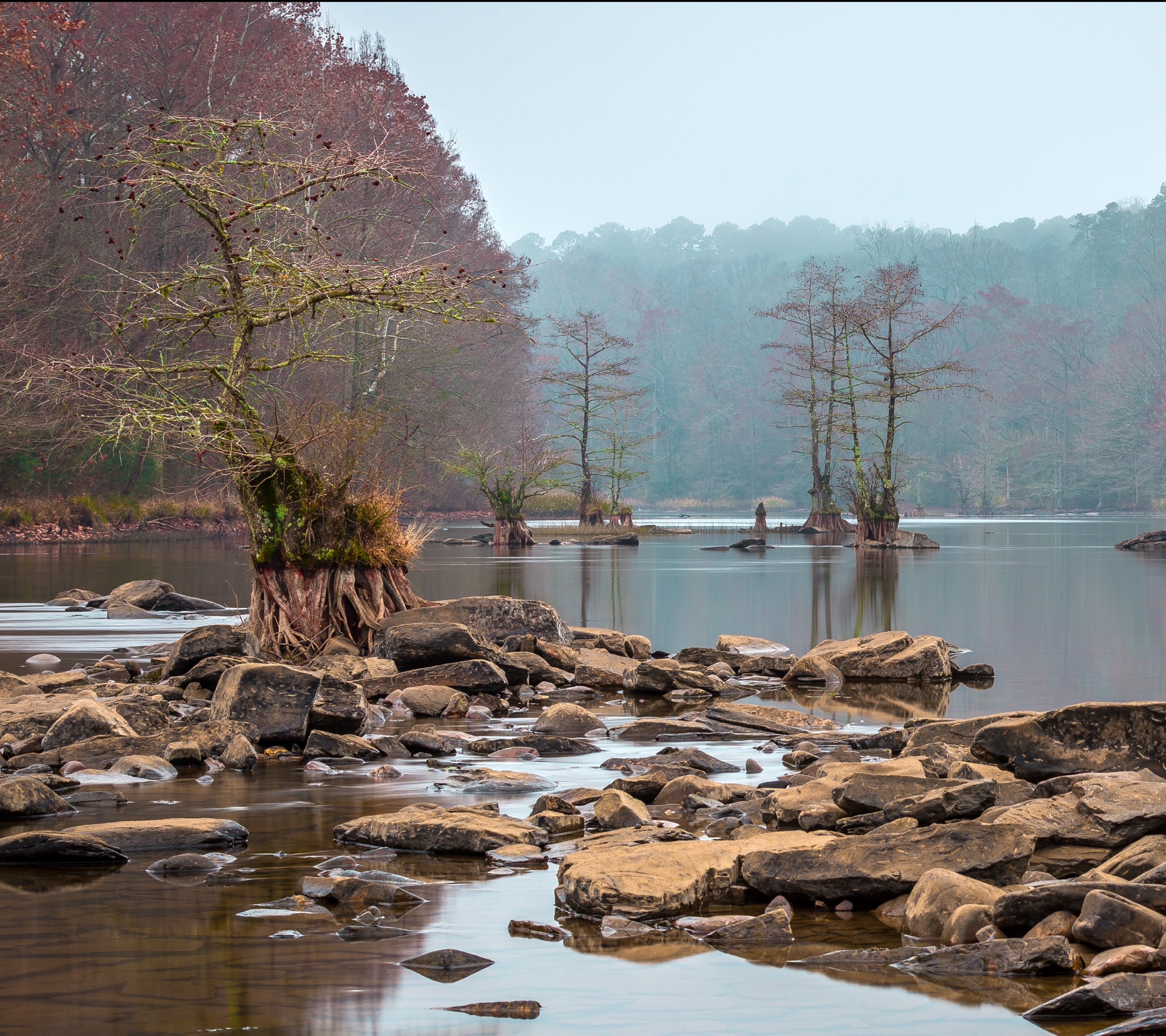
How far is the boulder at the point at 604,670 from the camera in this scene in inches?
413

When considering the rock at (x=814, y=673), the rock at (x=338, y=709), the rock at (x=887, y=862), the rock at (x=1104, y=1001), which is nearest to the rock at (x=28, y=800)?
the rock at (x=338, y=709)

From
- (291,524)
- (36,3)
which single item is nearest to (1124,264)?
(36,3)

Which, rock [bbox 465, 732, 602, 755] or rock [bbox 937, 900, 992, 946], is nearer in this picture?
rock [bbox 937, 900, 992, 946]

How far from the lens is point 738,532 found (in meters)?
47.5

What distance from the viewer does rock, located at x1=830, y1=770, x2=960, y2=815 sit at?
5098 mm

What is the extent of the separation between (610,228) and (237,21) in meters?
128

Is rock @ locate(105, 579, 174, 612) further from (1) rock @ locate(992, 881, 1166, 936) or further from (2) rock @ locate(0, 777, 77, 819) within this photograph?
(1) rock @ locate(992, 881, 1166, 936)

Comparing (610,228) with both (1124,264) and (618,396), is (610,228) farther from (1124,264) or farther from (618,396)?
(618,396)

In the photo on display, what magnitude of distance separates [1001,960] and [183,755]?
4.65 meters

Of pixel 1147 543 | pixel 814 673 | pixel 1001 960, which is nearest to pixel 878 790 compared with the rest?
pixel 1001 960

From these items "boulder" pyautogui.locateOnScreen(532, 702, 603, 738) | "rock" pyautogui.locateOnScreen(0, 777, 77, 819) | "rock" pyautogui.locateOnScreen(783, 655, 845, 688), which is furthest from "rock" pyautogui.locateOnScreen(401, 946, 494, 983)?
"rock" pyautogui.locateOnScreen(783, 655, 845, 688)

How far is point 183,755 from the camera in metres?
6.76

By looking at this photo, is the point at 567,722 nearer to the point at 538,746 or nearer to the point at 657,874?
the point at 538,746

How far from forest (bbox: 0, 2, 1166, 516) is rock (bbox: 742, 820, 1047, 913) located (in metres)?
7.12
